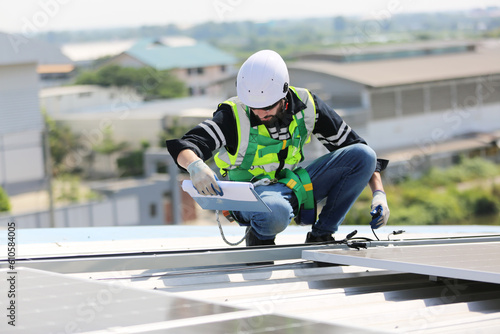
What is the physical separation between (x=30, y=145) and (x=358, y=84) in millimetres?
13293

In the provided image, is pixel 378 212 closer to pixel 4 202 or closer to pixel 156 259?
pixel 156 259

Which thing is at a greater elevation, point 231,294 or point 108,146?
point 231,294

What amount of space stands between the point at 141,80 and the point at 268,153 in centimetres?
3747

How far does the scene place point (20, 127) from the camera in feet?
63.5

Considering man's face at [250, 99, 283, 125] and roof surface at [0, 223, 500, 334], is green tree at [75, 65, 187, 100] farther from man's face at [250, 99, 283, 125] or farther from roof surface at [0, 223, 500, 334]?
roof surface at [0, 223, 500, 334]

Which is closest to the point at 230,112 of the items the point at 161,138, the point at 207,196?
the point at 207,196

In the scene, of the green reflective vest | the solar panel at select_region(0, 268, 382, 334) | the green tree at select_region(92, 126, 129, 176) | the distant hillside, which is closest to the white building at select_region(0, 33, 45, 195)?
the green tree at select_region(92, 126, 129, 176)

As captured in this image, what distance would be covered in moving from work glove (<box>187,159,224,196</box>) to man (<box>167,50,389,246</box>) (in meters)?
0.11

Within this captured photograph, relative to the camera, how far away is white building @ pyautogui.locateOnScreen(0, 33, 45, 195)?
1898cm

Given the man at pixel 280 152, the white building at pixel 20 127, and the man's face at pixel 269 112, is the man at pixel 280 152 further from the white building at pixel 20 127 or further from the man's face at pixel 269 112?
the white building at pixel 20 127

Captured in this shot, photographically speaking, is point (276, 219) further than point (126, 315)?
→ Yes

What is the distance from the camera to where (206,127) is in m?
Answer: 3.21

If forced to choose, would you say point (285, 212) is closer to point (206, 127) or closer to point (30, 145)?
point (206, 127)

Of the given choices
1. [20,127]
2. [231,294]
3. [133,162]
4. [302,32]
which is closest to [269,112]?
[231,294]
